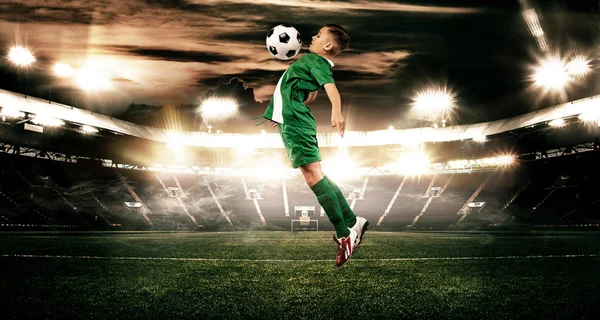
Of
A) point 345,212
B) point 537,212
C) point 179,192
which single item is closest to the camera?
point 345,212

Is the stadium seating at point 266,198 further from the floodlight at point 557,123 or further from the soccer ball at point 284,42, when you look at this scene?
the soccer ball at point 284,42

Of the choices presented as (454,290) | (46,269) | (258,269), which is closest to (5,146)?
(46,269)

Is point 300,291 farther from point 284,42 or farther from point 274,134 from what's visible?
point 274,134

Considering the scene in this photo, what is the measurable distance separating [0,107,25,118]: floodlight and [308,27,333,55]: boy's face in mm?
15546

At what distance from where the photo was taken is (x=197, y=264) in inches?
171

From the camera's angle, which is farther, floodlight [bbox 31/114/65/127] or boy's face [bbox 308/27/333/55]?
floodlight [bbox 31/114/65/127]

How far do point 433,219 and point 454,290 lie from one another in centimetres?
2213

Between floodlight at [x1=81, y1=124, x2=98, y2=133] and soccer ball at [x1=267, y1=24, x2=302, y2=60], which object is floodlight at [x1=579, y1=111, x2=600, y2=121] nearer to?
soccer ball at [x1=267, y1=24, x2=302, y2=60]

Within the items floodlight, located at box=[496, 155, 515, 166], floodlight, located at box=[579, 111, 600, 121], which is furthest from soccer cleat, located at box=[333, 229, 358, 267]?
floodlight, located at box=[496, 155, 515, 166]

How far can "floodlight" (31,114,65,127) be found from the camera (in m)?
15.4

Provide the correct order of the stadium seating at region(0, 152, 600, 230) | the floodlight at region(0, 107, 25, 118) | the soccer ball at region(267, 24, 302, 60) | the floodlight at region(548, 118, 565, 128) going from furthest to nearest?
the stadium seating at region(0, 152, 600, 230) < the floodlight at region(548, 118, 565, 128) < the floodlight at region(0, 107, 25, 118) < the soccer ball at region(267, 24, 302, 60)

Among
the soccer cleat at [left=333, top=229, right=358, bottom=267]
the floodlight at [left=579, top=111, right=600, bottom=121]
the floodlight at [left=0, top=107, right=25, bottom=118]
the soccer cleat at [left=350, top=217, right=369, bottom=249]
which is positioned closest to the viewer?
the soccer cleat at [left=333, top=229, right=358, bottom=267]

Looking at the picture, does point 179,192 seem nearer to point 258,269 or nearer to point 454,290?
point 258,269

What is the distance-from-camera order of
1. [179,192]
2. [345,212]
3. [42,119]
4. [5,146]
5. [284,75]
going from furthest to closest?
[179,192]
[5,146]
[42,119]
[345,212]
[284,75]
